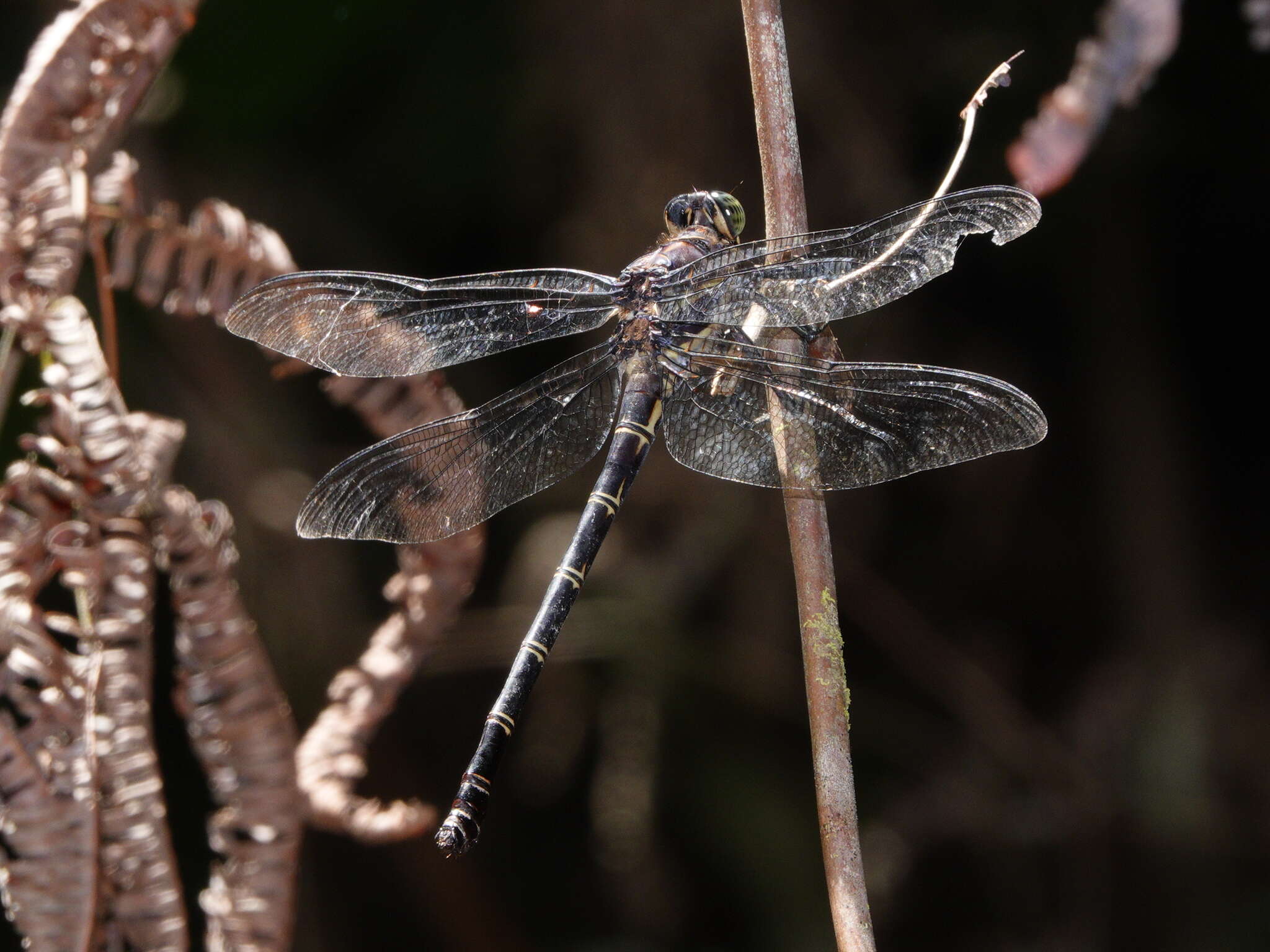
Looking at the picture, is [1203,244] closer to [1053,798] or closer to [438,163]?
[1053,798]

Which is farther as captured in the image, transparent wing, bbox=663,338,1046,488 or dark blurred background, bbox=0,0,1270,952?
dark blurred background, bbox=0,0,1270,952

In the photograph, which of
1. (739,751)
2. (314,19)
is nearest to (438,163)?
(314,19)

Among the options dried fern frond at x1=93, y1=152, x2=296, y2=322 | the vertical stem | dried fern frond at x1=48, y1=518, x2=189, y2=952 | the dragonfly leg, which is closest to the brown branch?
the vertical stem

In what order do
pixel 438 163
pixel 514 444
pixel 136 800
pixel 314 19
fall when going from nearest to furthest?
pixel 136 800 → pixel 514 444 → pixel 314 19 → pixel 438 163

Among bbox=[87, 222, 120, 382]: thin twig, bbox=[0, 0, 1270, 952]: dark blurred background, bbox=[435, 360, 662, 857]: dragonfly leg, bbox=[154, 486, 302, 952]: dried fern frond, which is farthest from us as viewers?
bbox=[0, 0, 1270, 952]: dark blurred background

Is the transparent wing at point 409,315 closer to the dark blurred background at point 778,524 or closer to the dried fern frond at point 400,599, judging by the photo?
the dried fern frond at point 400,599

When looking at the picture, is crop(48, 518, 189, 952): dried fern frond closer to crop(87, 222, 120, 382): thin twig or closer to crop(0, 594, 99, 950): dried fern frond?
crop(0, 594, 99, 950): dried fern frond
